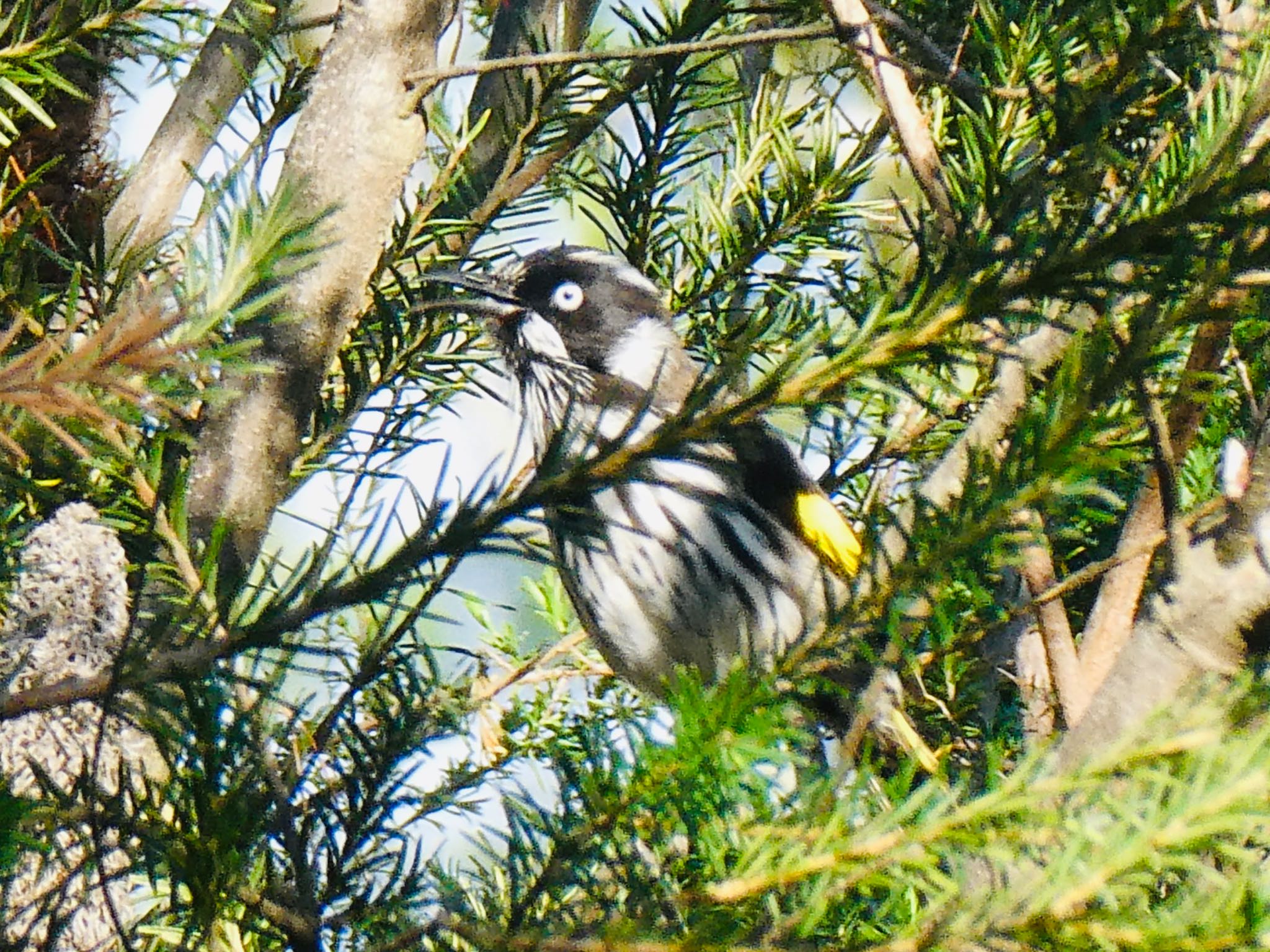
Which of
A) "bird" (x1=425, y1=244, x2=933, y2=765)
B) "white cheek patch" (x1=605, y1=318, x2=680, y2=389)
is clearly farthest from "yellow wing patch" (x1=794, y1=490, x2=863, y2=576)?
"white cheek patch" (x1=605, y1=318, x2=680, y2=389)

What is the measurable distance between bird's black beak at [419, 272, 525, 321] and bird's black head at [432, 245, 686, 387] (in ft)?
0.22

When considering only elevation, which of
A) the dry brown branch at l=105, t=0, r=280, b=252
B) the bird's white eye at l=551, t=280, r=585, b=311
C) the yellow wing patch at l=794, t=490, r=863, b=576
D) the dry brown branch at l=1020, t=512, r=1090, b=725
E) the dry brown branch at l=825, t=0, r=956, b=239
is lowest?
the dry brown branch at l=1020, t=512, r=1090, b=725

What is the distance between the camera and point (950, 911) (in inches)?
20.4

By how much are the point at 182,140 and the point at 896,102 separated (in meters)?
0.97

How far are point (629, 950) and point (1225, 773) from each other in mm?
249

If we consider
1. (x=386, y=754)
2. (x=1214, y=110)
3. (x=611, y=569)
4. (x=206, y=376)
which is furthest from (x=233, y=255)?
(x=611, y=569)

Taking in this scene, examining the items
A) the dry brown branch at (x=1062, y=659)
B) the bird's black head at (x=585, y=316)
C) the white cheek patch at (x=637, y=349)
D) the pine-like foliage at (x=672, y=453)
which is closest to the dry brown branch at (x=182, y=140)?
the pine-like foliage at (x=672, y=453)

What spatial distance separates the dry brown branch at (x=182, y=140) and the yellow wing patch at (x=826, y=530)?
2.67ft

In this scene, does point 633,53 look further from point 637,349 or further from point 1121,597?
point 637,349

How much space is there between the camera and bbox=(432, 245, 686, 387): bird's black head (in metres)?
1.79

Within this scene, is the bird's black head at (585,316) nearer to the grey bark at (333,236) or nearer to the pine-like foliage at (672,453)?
the pine-like foliage at (672,453)

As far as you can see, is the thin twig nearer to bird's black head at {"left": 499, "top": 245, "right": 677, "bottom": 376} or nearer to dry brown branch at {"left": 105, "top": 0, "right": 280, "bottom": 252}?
dry brown branch at {"left": 105, "top": 0, "right": 280, "bottom": 252}

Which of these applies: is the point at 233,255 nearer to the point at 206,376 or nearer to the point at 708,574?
the point at 206,376

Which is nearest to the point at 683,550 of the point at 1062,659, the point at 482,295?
the point at 482,295
